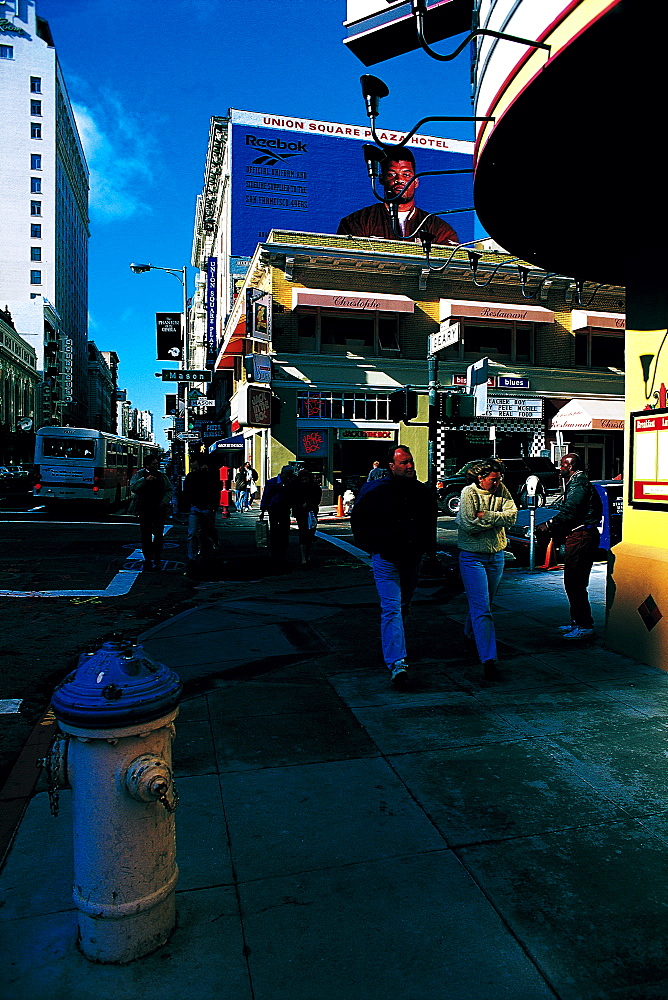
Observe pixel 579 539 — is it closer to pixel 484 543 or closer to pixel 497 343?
pixel 484 543

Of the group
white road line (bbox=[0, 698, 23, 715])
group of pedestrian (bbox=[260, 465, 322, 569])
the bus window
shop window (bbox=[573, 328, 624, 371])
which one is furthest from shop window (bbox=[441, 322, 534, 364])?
white road line (bbox=[0, 698, 23, 715])

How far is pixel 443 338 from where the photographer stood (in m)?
12.8

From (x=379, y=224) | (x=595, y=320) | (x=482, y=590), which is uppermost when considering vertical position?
(x=379, y=224)

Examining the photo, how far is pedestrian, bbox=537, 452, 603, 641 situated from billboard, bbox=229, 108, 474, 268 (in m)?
34.0

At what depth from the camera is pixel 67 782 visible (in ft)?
7.90

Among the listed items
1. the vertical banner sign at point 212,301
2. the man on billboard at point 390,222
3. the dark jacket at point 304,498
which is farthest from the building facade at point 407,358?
the vertical banner sign at point 212,301

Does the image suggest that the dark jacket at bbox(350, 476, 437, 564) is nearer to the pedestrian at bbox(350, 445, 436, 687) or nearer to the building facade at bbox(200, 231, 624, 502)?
the pedestrian at bbox(350, 445, 436, 687)

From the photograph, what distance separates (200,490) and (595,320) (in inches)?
882

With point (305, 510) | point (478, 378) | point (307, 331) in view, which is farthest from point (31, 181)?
point (305, 510)

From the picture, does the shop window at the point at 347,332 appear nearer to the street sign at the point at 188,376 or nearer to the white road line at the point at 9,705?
the street sign at the point at 188,376

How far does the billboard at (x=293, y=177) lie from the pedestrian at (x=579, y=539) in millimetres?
33954

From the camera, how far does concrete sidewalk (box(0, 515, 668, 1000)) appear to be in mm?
2322

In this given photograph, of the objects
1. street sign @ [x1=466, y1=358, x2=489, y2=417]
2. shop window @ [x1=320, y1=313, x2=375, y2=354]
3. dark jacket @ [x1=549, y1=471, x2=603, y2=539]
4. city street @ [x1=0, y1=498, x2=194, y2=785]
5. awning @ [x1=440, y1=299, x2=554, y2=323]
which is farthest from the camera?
awning @ [x1=440, y1=299, x2=554, y2=323]

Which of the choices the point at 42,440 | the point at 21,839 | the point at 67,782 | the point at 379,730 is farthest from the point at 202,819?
the point at 42,440
